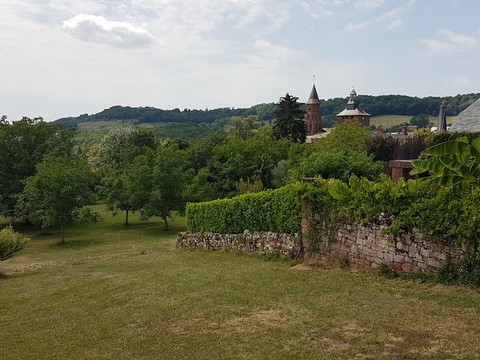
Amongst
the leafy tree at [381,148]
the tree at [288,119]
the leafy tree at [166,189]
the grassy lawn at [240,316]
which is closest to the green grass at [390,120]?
the tree at [288,119]

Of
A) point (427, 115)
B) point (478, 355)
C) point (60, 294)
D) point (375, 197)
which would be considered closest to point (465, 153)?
point (478, 355)

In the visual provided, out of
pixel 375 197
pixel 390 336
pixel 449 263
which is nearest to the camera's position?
pixel 390 336

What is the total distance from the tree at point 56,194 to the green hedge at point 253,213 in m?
13.9

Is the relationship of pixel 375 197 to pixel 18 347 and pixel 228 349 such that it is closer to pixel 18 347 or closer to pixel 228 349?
pixel 228 349

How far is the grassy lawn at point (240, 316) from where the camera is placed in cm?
752

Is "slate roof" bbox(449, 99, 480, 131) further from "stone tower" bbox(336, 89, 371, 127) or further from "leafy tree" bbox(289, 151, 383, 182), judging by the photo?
"stone tower" bbox(336, 89, 371, 127)

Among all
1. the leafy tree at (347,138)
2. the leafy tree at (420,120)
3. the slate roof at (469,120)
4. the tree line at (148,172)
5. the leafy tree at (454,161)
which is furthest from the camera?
the leafy tree at (420,120)

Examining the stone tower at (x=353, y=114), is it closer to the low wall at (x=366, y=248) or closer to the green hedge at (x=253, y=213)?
the green hedge at (x=253, y=213)

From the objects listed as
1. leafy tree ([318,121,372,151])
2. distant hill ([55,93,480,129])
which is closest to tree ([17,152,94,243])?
leafy tree ([318,121,372,151])

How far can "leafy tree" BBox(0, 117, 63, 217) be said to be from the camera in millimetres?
40250

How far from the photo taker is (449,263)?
35.4 feet

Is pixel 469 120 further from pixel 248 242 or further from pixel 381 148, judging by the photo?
pixel 381 148

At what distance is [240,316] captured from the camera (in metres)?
9.45

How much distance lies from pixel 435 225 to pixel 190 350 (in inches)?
261
